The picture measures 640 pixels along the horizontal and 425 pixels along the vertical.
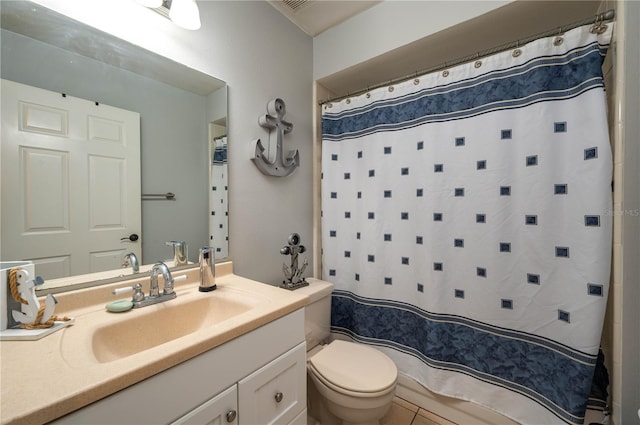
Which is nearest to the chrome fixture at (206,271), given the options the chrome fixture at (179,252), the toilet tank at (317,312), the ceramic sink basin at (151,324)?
the ceramic sink basin at (151,324)

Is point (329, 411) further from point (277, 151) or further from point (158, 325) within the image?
point (277, 151)

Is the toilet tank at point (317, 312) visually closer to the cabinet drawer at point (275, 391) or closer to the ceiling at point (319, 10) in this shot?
the cabinet drawer at point (275, 391)

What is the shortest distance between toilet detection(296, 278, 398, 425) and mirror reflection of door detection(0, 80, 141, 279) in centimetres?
96

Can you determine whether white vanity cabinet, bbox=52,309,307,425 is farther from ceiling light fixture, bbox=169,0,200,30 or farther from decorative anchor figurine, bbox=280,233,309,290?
ceiling light fixture, bbox=169,0,200,30

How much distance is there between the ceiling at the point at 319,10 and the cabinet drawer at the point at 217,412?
193cm

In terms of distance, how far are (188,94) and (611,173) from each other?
182cm

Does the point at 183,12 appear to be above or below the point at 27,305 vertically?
above

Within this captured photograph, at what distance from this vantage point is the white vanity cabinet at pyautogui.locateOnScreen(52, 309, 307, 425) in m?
0.53

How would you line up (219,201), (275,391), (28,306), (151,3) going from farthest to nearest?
1. (219,201)
2. (151,3)
3. (275,391)
4. (28,306)

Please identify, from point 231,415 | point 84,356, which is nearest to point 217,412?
point 231,415

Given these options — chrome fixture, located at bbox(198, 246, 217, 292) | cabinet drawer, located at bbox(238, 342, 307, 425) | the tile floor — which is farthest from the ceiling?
the tile floor

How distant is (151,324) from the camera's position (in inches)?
33.7

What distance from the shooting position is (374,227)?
1.60 m

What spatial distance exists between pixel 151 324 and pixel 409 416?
143cm
